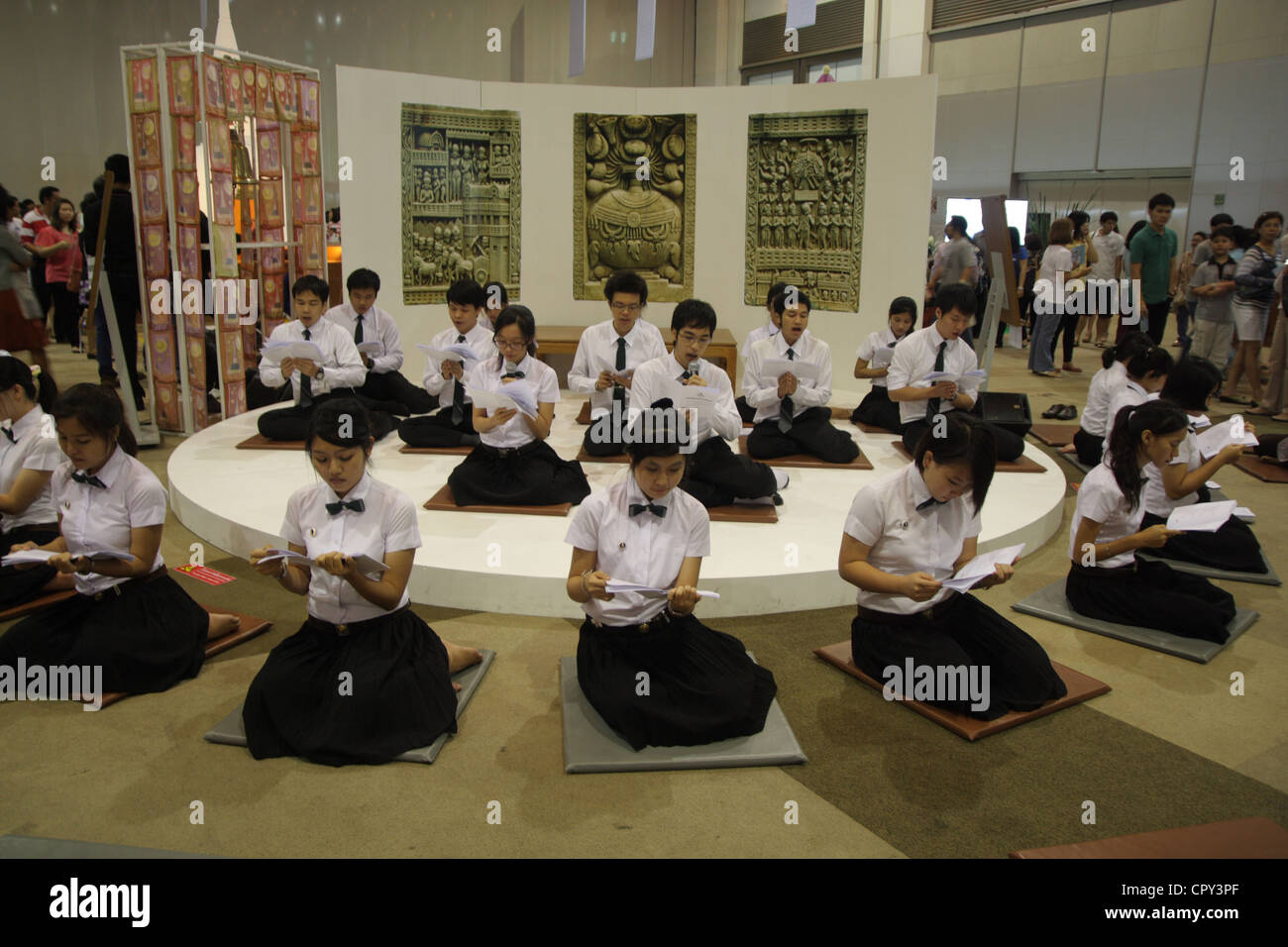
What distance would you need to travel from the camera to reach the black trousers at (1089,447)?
268 inches

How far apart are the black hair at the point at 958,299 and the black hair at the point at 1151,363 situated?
1.08 m

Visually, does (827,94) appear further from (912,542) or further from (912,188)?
(912,542)

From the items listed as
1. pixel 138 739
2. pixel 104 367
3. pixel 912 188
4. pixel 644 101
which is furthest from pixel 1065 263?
pixel 138 739

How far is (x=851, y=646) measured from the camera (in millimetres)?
4180

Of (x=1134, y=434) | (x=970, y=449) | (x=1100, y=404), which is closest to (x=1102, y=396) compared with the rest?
(x=1100, y=404)

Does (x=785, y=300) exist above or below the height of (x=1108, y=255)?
below

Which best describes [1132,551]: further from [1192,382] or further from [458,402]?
[458,402]

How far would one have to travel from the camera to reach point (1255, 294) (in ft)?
31.1

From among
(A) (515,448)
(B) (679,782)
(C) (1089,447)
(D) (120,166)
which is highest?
(D) (120,166)

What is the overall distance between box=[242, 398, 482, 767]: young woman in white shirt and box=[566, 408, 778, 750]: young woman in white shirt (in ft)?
1.98

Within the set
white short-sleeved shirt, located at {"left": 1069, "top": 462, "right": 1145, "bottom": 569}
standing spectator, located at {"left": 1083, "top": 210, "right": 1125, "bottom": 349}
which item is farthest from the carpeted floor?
standing spectator, located at {"left": 1083, "top": 210, "right": 1125, "bottom": 349}

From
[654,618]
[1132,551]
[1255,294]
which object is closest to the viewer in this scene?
[654,618]

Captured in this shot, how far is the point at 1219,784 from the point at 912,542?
1.29 meters

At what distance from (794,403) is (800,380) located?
0.22 m
